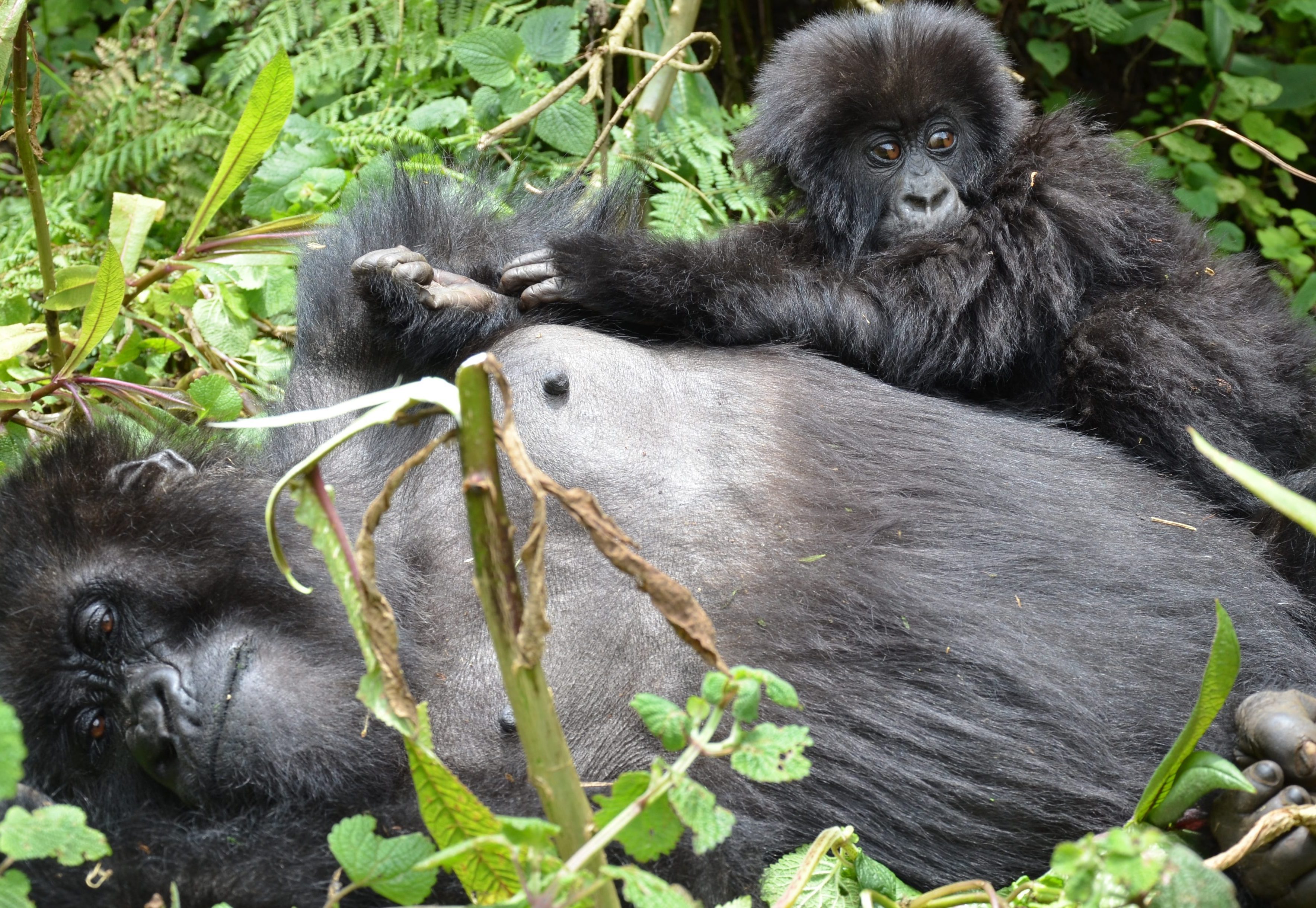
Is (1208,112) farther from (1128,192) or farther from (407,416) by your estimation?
(407,416)

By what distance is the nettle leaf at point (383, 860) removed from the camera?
1258 millimetres

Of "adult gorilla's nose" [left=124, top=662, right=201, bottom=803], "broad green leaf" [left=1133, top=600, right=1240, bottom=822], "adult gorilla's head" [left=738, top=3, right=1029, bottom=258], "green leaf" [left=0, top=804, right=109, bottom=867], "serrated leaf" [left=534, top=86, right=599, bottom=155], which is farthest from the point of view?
"serrated leaf" [left=534, top=86, right=599, bottom=155]

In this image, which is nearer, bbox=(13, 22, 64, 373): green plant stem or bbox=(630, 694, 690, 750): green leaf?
bbox=(630, 694, 690, 750): green leaf

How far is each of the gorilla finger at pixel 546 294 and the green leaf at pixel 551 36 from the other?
1163 mm

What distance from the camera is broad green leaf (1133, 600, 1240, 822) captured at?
1.41 m

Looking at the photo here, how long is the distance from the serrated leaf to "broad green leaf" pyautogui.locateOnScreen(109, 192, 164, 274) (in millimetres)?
1016

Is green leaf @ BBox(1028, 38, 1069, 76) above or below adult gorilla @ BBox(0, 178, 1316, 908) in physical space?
above

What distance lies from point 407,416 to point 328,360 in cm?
104

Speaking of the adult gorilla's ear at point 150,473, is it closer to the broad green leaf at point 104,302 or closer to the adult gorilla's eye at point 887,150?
the broad green leaf at point 104,302

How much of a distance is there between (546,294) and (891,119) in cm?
102

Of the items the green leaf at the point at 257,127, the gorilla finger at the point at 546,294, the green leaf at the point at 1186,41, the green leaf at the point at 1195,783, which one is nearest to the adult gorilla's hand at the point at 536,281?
the gorilla finger at the point at 546,294

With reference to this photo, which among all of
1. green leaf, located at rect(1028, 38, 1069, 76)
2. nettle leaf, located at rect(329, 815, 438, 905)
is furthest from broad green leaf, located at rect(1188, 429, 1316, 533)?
green leaf, located at rect(1028, 38, 1069, 76)

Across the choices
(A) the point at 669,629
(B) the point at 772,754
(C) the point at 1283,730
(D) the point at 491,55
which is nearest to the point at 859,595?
(A) the point at 669,629

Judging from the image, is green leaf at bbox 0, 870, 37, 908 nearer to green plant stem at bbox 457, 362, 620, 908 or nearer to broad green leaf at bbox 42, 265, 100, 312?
green plant stem at bbox 457, 362, 620, 908
